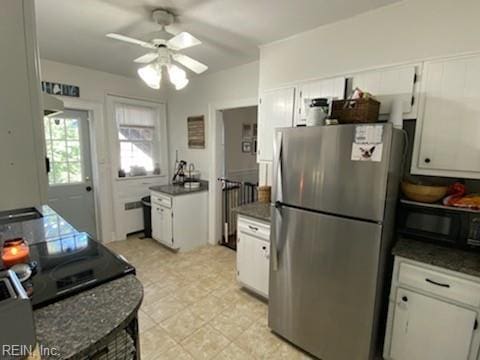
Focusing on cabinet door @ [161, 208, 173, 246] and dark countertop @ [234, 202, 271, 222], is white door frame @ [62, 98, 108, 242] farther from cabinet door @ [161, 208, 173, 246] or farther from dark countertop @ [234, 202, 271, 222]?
dark countertop @ [234, 202, 271, 222]

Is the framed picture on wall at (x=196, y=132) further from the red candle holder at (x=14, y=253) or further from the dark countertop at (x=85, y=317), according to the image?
the dark countertop at (x=85, y=317)

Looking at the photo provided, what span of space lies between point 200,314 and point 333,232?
1472 mm

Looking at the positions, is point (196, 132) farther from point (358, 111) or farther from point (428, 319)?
point (428, 319)

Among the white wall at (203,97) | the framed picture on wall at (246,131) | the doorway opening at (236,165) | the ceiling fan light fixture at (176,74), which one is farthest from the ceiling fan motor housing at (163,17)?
the framed picture on wall at (246,131)

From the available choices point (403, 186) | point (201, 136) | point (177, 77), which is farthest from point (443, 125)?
point (201, 136)

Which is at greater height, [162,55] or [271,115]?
[162,55]

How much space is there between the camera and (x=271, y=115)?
2.54m

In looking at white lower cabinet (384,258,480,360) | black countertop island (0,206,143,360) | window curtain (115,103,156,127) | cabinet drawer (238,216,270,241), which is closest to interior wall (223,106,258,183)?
window curtain (115,103,156,127)

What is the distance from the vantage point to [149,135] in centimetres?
421

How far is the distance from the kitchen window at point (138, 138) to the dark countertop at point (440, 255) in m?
Result: 3.70

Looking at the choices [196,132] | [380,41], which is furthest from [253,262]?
[196,132]

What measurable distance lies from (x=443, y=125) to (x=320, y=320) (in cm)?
158

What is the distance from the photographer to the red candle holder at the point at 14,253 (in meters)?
1.24

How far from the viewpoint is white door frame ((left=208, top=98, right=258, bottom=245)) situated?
3604 mm
